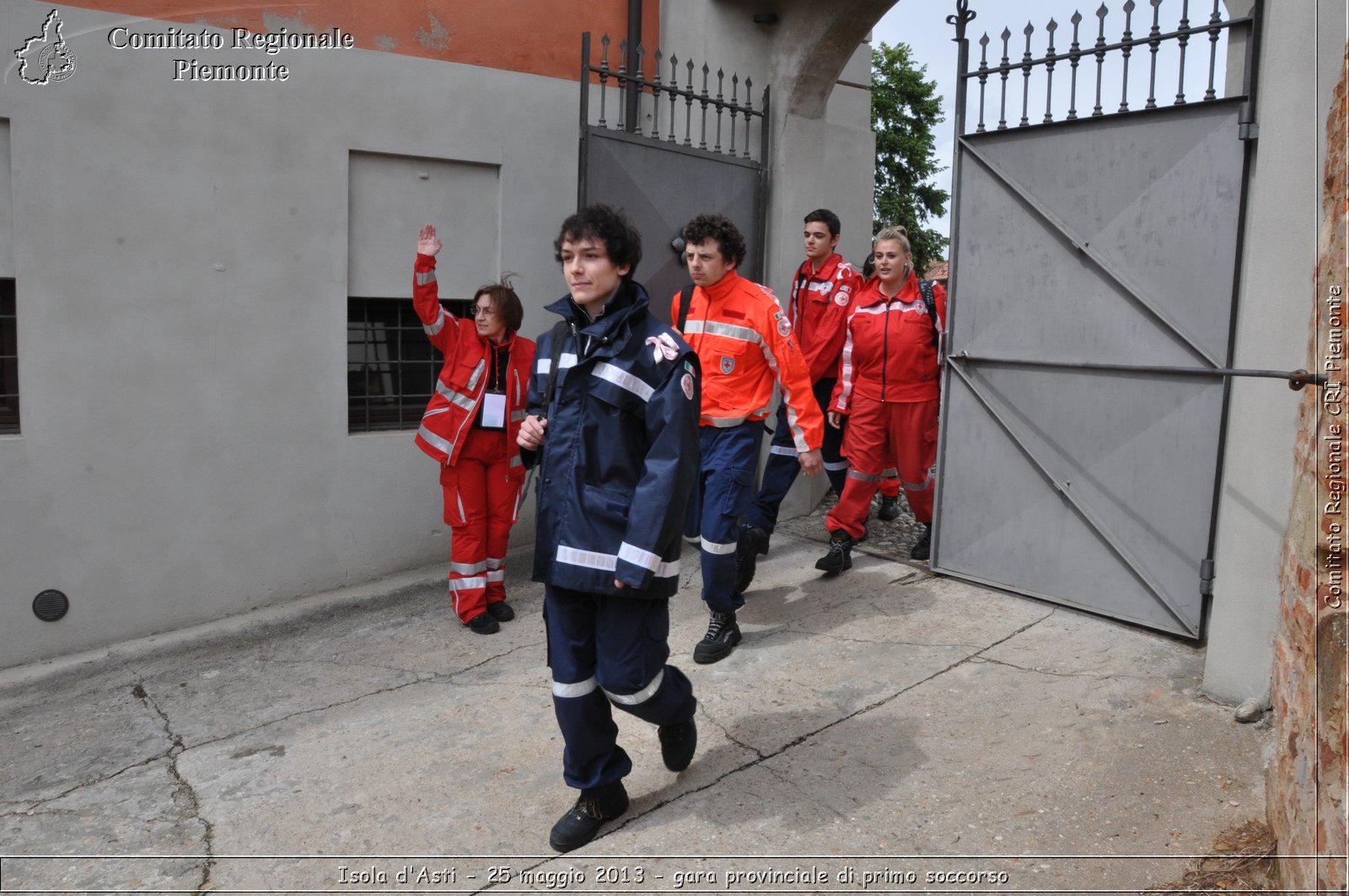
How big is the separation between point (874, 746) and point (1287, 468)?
6.13 feet

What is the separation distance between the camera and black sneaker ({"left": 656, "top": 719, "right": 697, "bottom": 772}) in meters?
3.62

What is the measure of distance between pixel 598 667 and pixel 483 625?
237 centimetres

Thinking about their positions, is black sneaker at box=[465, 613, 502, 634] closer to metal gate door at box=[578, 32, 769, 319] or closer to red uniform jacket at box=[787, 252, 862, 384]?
metal gate door at box=[578, 32, 769, 319]

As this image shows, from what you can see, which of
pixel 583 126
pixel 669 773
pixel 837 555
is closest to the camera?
pixel 669 773

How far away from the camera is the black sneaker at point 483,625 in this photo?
217 inches

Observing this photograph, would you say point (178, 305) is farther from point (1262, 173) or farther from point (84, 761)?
point (1262, 173)

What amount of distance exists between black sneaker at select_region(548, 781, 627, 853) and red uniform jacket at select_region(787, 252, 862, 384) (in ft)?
11.6

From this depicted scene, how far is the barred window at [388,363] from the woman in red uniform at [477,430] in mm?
992

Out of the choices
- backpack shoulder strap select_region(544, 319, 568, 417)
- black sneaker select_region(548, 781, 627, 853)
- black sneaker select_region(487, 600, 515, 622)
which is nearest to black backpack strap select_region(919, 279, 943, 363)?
black sneaker select_region(487, 600, 515, 622)

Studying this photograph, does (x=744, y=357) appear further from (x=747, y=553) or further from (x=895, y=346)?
(x=895, y=346)

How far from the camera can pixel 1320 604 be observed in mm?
2779

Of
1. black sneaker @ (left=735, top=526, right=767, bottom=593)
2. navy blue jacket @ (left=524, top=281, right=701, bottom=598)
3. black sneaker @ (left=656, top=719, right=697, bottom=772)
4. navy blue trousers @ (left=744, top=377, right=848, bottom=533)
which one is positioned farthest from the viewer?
navy blue trousers @ (left=744, top=377, right=848, bottom=533)

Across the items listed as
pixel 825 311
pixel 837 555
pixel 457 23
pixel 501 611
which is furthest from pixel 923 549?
pixel 457 23

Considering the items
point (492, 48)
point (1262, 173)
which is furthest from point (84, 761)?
point (1262, 173)
